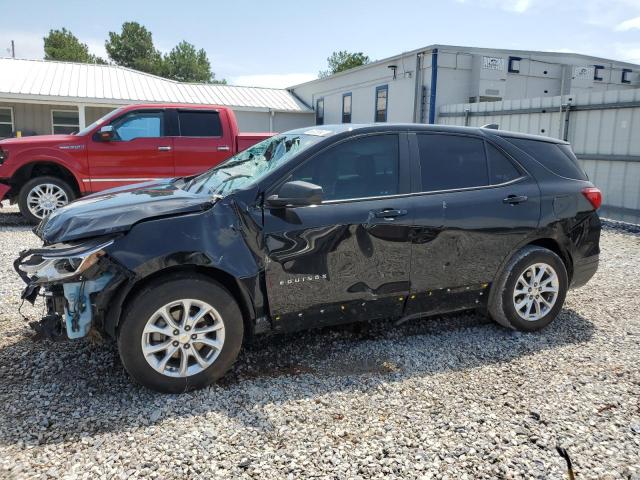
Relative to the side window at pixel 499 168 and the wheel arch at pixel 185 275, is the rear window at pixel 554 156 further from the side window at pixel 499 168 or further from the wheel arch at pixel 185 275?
the wheel arch at pixel 185 275

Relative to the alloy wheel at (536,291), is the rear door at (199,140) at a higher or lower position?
higher

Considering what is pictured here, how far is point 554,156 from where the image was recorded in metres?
4.54

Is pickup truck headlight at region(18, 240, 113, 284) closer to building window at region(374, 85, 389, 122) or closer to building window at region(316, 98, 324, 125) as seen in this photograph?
building window at region(374, 85, 389, 122)

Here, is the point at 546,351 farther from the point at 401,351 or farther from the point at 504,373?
the point at 401,351

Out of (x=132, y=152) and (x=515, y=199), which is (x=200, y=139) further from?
(x=515, y=199)

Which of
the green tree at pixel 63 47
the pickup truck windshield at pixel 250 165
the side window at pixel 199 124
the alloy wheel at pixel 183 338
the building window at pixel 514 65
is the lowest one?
the alloy wheel at pixel 183 338

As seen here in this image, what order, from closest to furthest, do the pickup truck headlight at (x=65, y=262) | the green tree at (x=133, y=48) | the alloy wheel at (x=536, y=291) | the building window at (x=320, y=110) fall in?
the pickup truck headlight at (x=65, y=262), the alloy wheel at (x=536, y=291), the building window at (x=320, y=110), the green tree at (x=133, y=48)

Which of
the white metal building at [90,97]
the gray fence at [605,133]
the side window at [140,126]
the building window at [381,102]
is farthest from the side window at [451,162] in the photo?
the white metal building at [90,97]

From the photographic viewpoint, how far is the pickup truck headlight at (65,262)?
118 inches

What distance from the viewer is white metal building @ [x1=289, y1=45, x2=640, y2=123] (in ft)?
51.0

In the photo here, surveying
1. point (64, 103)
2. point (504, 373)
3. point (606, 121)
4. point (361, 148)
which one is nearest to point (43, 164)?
point (361, 148)

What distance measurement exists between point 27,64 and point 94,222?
2331cm

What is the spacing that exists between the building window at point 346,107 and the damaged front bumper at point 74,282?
18.9m

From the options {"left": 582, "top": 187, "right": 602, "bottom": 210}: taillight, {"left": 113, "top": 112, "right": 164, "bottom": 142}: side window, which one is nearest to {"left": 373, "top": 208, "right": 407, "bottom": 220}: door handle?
{"left": 582, "top": 187, "right": 602, "bottom": 210}: taillight
